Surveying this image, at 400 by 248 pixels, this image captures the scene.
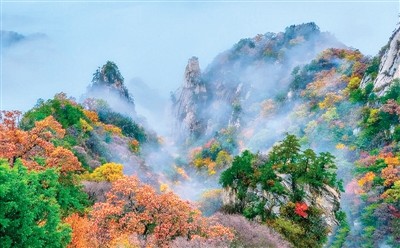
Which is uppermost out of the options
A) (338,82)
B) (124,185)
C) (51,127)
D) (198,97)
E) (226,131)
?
(198,97)

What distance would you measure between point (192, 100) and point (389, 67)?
103382mm

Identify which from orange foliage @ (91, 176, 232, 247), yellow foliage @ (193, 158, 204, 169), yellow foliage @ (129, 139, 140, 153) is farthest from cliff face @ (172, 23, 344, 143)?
orange foliage @ (91, 176, 232, 247)

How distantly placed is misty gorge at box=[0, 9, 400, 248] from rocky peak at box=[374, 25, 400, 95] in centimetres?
20

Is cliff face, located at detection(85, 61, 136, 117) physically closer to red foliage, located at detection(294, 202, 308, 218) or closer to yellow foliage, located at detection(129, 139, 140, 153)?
yellow foliage, located at detection(129, 139, 140, 153)

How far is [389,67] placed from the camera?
67375 millimetres

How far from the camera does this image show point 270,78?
5561 inches

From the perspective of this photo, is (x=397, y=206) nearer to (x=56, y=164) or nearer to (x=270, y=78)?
(x=56, y=164)

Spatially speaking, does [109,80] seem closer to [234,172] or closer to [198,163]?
[198,163]

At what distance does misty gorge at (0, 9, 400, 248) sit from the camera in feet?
91.6

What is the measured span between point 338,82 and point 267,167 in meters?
49.6

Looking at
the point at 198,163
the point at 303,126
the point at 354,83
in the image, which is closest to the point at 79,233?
the point at 303,126

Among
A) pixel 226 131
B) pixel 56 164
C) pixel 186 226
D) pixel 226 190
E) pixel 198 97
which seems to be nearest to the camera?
pixel 186 226

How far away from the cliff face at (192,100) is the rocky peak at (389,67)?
94.2 m

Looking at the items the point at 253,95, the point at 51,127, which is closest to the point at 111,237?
the point at 51,127
